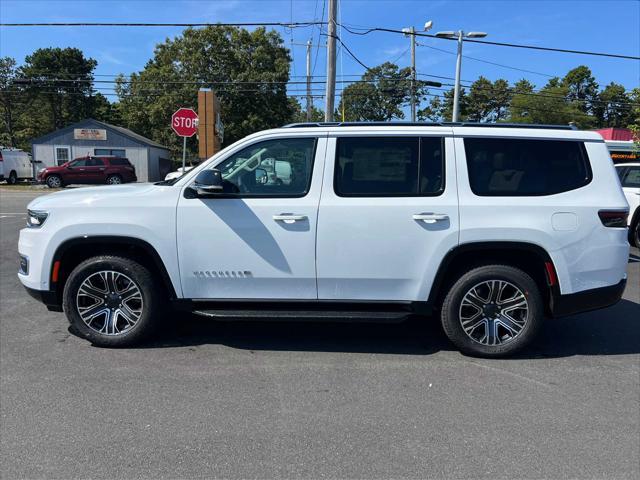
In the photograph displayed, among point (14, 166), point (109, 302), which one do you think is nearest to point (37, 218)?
point (109, 302)

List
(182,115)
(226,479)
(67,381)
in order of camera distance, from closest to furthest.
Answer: (226,479) < (67,381) < (182,115)

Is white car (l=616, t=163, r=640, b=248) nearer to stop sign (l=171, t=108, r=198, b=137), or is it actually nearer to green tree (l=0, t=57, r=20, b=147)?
stop sign (l=171, t=108, r=198, b=137)

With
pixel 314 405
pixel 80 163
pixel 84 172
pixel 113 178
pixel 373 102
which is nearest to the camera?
pixel 314 405

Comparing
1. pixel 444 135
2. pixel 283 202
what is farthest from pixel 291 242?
pixel 444 135

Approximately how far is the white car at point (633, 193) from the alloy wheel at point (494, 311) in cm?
709

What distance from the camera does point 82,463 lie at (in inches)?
112

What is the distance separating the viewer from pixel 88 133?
35156 millimetres

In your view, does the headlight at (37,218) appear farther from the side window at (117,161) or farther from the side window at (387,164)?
the side window at (117,161)

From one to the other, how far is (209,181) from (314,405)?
1.97 m

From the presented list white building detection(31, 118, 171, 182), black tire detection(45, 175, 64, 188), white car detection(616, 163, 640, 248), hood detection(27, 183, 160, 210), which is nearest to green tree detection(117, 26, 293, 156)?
white building detection(31, 118, 171, 182)

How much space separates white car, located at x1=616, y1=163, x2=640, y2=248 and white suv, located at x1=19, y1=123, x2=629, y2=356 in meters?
6.68

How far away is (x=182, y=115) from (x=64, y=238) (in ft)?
34.3

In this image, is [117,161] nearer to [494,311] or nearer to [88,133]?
[88,133]

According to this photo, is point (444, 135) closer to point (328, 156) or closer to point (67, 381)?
point (328, 156)
